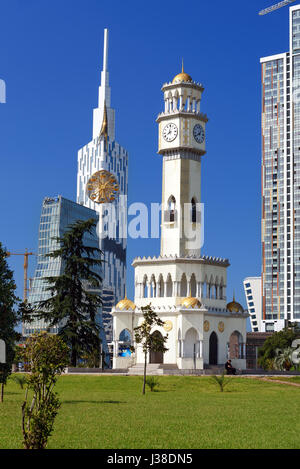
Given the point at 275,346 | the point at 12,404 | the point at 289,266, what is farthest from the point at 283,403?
the point at 289,266

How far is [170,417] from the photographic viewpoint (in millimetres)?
31266

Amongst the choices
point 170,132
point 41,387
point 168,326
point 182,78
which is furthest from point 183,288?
point 41,387

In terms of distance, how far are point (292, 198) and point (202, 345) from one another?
95140 millimetres

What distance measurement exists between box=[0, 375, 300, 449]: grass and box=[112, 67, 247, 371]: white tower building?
20706 mm

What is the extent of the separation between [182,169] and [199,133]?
16.5 ft

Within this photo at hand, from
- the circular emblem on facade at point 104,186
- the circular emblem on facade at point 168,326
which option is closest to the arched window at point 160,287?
the circular emblem on facade at point 168,326

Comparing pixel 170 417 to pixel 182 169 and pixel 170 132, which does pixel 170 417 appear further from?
pixel 170 132

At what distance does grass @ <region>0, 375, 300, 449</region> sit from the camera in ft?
77.1

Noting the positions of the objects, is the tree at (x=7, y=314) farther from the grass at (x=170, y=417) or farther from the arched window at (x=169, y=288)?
the arched window at (x=169, y=288)

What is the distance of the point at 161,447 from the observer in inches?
870

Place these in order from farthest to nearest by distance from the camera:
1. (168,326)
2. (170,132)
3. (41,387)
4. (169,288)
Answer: (170,132) < (169,288) < (168,326) < (41,387)

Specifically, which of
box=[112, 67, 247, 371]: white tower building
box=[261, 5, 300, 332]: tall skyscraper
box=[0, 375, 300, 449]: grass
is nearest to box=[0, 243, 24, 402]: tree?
box=[0, 375, 300, 449]: grass

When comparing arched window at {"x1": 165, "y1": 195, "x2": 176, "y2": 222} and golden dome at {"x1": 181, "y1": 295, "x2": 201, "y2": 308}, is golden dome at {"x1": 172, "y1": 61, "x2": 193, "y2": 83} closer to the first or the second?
arched window at {"x1": 165, "y1": 195, "x2": 176, "y2": 222}

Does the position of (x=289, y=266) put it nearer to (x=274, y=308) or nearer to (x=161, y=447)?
(x=274, y=308)
